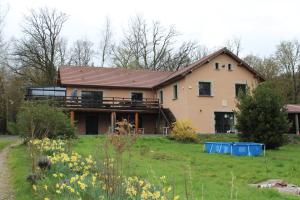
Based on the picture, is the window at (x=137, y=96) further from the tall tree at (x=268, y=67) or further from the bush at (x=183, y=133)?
the tall tree at (x=268, y=67)

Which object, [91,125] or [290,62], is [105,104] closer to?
[91,125]

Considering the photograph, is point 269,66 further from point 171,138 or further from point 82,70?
point 171,138

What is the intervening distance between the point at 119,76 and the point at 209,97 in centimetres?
1063

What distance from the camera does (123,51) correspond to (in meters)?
63.6

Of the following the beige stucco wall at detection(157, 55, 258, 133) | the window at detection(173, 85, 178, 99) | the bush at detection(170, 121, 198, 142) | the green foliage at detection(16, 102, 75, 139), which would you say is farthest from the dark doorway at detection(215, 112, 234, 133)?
the green foliage at detection(16, 102, 75, 139)

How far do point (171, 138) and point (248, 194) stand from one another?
21.9 m

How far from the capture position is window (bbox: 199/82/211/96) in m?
36.5

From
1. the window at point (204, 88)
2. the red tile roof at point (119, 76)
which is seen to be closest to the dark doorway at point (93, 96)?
the red tile roof at point (119, 76)

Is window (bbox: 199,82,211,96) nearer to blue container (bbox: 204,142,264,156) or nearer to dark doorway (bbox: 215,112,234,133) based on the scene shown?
dark doorway (bbox: 215,112,234,133)

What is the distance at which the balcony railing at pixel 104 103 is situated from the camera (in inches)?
1413

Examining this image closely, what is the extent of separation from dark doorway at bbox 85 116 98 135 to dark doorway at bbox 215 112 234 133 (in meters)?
10.8

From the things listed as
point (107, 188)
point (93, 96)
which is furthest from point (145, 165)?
point (93, 96)

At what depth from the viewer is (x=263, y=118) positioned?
25719 millimetres

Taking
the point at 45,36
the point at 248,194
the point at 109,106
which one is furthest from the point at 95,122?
the point at 248,194
